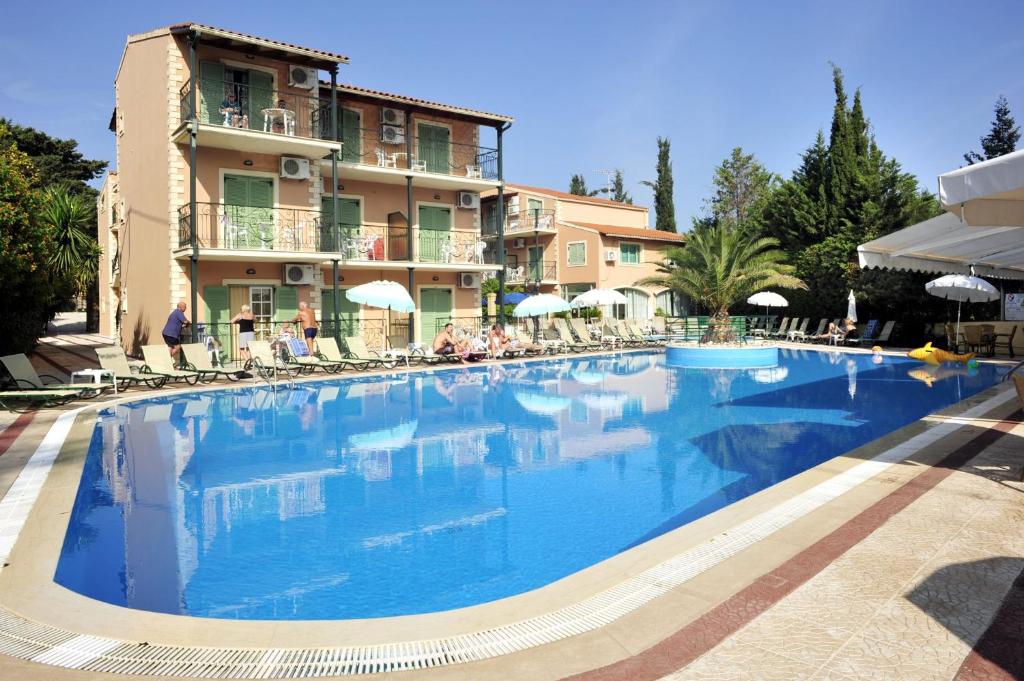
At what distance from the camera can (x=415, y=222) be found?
2388 centimetres

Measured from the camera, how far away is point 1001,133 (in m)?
38.9

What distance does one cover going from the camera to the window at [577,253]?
114ft

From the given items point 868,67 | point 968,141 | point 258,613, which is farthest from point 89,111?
point 968,141

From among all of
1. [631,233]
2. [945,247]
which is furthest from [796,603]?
[631,233]

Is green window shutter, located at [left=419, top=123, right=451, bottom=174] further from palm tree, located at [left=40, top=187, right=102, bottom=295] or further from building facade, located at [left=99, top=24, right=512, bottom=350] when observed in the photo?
palm tree, located at [left=40, top=187, right=102, bottom=295]

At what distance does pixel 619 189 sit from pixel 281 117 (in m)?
47.9

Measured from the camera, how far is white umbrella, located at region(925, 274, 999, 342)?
1891 cm

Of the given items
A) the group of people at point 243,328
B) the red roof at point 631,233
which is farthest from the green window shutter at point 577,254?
the group of people at point 243,328

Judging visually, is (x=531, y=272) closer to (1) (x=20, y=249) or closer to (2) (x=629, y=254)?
(2) (x=629, y=254)

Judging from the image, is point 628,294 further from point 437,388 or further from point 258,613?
point 258,613

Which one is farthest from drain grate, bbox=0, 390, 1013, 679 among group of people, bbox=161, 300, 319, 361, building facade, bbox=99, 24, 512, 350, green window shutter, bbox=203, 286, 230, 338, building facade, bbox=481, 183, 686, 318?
building facade, bbox=481, 183, 686, 318

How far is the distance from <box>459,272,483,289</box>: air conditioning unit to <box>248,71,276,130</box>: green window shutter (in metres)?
8.21

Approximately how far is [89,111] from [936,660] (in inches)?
1204

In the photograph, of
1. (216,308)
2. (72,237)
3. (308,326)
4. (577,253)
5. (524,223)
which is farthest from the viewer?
(524,223)
